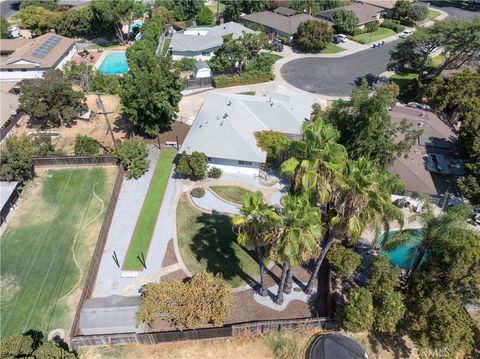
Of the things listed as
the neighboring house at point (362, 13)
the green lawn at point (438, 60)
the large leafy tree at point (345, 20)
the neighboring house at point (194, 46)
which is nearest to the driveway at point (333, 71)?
the green lawn at point (438, 60)

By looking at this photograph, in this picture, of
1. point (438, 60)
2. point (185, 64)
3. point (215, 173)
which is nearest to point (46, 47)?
point (185, 64)

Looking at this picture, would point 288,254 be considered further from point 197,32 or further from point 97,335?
point 197,32

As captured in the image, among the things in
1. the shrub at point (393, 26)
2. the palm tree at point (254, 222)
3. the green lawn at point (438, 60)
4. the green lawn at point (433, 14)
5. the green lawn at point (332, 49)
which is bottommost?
the green lawn at point (332, 49)

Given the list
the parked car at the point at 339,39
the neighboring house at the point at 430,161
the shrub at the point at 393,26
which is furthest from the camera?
the shrub at the point at 393,26

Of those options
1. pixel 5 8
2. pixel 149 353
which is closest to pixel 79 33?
pixel 5 8

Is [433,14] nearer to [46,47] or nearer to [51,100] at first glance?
[46,47]

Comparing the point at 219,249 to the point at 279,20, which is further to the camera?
the point at 279,20

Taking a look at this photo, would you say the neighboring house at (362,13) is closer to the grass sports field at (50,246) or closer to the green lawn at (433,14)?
the green lawn at (433,14)
